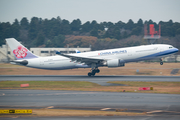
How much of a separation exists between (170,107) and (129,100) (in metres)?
4.05

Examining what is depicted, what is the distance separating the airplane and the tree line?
65.9 meters

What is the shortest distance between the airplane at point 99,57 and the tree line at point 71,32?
65.9 metres

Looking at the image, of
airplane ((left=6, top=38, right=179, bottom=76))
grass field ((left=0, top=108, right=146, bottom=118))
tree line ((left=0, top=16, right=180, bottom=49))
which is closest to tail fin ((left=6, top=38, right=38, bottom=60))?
airplane ((left=6, top=38, right=179, bottom=76))

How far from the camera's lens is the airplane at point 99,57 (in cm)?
4066

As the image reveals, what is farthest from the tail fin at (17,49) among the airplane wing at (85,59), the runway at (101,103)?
the runway at (101,103)

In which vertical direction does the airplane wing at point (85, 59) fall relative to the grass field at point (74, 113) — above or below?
above

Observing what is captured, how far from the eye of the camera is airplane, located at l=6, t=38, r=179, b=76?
40.7 metres

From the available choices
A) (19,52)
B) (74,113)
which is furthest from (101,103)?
(19,52)

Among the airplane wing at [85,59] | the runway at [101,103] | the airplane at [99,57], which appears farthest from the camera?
the airplane at [99,57]

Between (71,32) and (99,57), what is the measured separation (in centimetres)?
12549

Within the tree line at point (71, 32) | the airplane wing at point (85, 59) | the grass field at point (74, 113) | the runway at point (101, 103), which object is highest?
the tree line at point (71, 32)

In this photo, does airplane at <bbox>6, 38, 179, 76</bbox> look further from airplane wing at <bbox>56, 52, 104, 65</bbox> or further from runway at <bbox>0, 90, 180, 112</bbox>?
runway at <bbox>0, 90, 180, 112</bbox>

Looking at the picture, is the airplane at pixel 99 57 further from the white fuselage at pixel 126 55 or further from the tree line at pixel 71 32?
the tree line at pixel 71 32

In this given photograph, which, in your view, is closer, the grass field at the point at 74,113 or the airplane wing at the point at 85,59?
the grass field at the point at 74,113
